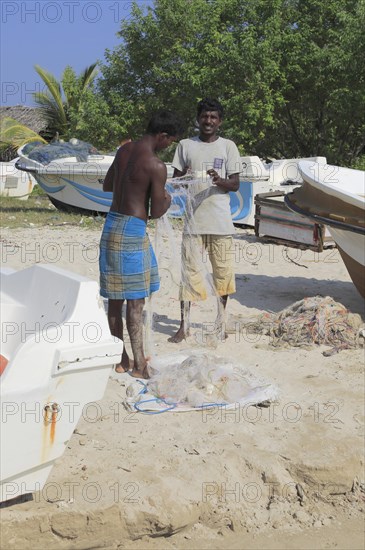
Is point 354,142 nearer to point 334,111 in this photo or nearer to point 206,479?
point 334,111

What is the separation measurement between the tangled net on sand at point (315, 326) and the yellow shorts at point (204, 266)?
0.68 m

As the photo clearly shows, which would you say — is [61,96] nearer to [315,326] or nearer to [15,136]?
[15,136]

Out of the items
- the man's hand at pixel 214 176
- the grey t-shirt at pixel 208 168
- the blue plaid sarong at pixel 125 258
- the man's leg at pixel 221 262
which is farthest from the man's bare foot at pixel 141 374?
the man's hand at pixel 214 176

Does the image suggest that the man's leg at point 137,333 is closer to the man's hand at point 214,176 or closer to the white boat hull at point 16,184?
the man's hand at point 214,176

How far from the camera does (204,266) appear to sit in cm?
530

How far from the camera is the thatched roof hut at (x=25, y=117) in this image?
87.4 ft

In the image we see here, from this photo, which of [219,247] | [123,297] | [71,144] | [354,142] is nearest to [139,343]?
[123,297]

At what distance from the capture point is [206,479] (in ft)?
11.9

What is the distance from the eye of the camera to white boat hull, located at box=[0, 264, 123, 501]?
2814mm

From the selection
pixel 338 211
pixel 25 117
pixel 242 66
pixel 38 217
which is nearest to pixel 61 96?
pixel 25 117

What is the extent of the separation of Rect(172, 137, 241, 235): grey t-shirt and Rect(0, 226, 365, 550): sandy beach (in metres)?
1.13

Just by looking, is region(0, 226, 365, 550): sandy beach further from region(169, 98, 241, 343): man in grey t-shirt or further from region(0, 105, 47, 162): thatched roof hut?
region(0, 105, 47, 162): thatched roof hut

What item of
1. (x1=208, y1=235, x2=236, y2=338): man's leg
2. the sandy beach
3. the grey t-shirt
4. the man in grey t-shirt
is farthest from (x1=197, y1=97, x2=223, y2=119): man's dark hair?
the sandy beach

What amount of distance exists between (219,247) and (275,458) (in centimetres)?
203
